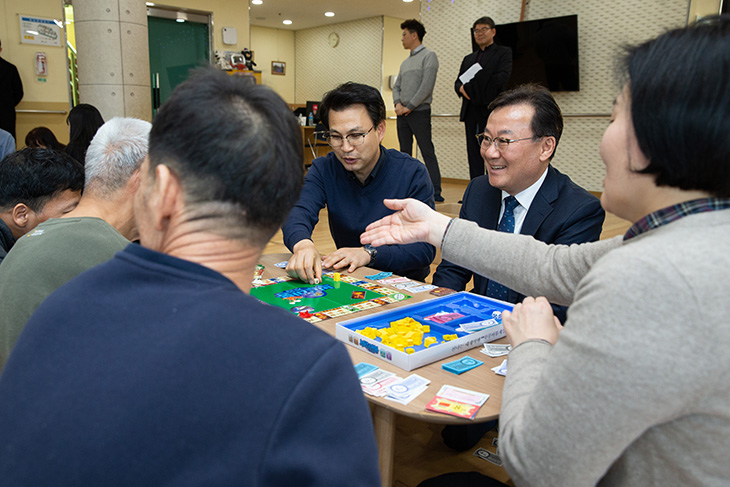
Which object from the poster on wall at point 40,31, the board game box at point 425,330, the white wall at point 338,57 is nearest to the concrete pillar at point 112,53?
the poster on wall at point 40,31

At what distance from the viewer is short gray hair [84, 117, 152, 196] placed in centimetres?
172

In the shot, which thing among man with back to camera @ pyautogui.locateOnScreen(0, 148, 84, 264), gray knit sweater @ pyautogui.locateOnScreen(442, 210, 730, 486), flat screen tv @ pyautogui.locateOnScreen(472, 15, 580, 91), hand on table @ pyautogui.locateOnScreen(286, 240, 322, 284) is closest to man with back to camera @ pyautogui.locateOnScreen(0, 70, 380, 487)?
gray knit sweater @ pyautogui.locateOnScreen(442, 210, 730, 486)

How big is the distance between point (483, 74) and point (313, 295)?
509cm

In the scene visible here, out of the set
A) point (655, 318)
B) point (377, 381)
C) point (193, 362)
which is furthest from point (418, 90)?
point (193, 362)

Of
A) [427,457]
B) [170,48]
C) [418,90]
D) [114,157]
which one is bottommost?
[427,457]

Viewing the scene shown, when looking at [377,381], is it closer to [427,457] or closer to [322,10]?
[427,457]

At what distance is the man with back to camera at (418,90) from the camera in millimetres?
6605

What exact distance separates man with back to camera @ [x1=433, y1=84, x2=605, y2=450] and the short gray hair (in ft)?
4.23

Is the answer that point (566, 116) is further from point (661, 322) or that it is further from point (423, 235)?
point (661, 322)

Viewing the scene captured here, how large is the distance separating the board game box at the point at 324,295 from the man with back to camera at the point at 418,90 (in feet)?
15.5

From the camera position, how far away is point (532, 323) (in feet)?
3.78

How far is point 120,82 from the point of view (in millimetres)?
5035

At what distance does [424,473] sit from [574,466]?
57.9 inches

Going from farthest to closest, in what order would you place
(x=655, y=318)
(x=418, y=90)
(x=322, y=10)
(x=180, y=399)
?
(x=322, y=10) → (x=418, y=90) → (x=655, y=318) → (x=180, y=399)
